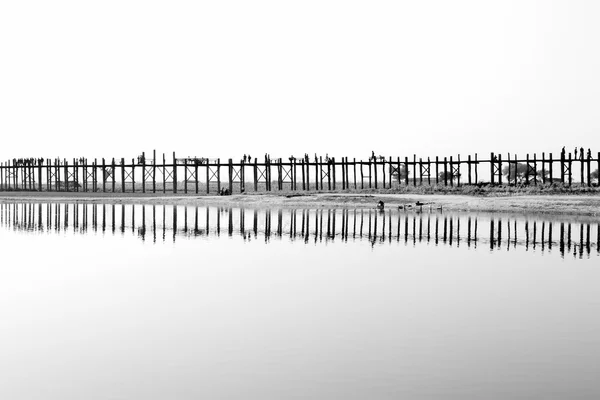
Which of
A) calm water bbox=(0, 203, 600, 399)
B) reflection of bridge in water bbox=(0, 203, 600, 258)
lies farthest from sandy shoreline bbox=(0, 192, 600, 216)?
calm water bbox=(0, 203, 600, 399)

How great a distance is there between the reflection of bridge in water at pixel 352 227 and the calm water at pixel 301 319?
36 cm

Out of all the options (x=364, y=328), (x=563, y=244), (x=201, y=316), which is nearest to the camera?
(x=364, y=328)

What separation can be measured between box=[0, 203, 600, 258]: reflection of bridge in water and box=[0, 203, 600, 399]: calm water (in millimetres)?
361

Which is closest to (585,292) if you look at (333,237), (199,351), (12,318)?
(199,351)

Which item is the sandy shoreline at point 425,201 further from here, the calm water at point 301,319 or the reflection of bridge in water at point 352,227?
the calm water at point 301,319

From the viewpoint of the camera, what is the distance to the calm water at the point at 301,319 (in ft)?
27.5

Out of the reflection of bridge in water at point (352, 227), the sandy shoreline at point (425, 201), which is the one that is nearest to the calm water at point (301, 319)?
the reflection of bridge in water at point (352, 227)

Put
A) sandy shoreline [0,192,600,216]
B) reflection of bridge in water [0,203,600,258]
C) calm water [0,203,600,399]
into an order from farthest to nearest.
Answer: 1. sandy shoreline [0,192,600,216]
2. reflection of bridge in water [0,203,600,258]
3. calm water [0,203,600,399]

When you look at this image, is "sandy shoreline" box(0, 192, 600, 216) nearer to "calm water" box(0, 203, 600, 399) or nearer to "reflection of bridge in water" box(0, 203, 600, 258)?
"reflection of bridge in water" box(0, 203, 600, 258)

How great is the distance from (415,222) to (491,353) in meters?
22.0

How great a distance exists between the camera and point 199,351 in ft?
31.7

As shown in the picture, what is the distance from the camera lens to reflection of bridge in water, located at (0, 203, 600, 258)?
2347cm

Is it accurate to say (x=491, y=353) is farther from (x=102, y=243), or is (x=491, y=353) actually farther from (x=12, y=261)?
(x=102, y=243)

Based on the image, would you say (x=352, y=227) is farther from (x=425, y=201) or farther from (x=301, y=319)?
(x=301, y=319)
